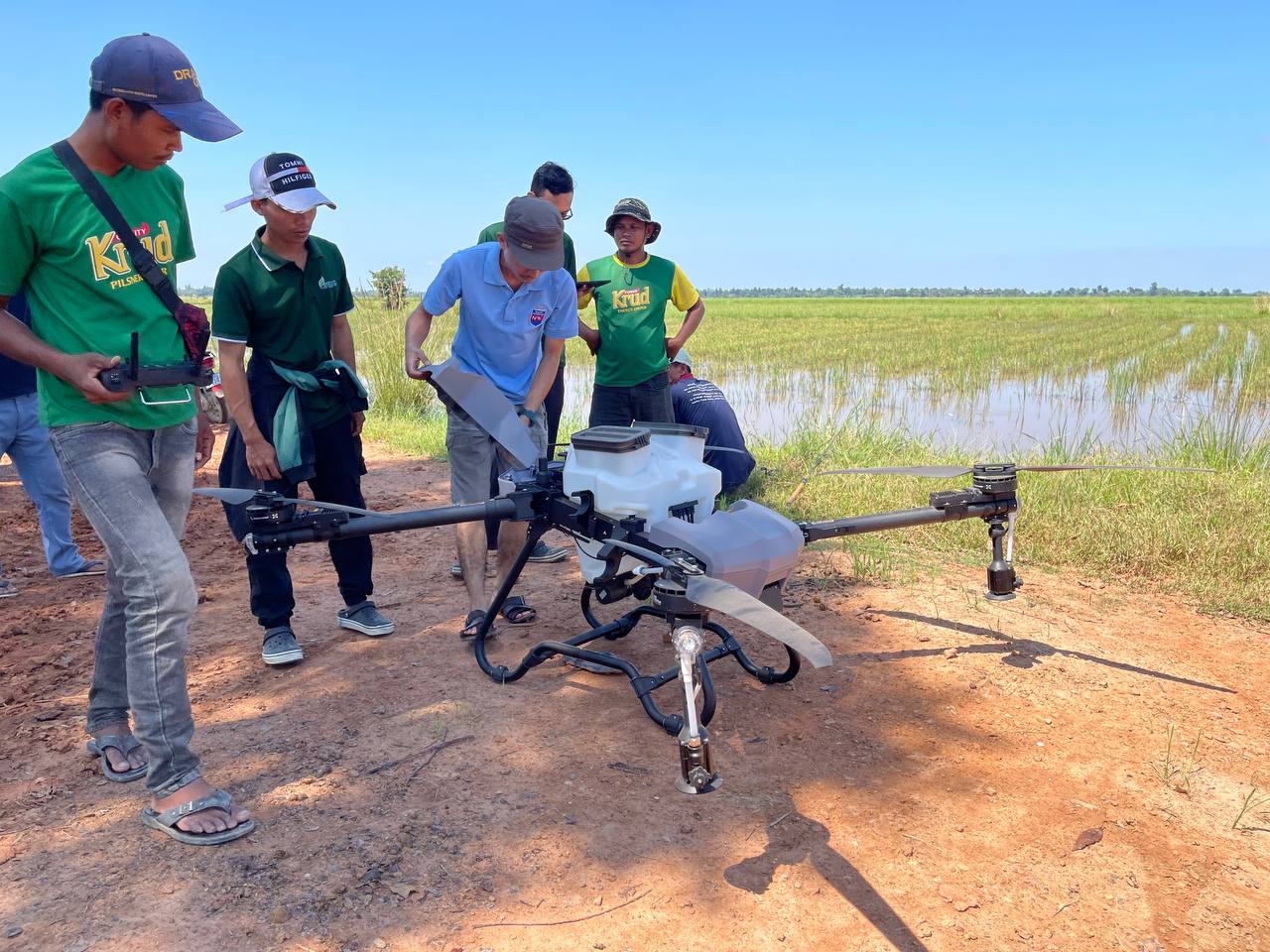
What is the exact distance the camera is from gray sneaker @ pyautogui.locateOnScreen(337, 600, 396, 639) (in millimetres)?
4223

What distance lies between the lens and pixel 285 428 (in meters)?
3.72

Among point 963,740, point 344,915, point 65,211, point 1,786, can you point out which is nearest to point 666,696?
point 963,740

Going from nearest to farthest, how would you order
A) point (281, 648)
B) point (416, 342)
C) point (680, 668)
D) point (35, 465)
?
point (680, 668)
point (281, 648)
point (416, 342)
point (35, 465)

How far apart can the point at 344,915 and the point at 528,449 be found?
165 centimetres

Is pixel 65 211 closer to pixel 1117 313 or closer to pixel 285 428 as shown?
pixel 285 428

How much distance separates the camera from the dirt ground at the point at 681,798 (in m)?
2.35

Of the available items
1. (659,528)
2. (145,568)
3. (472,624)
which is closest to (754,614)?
(659,528)

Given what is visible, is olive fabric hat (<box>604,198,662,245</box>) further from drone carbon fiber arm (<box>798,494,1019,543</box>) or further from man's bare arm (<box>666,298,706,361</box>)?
drone carbon fiber arm (<box>798,494,1019,543</box>)

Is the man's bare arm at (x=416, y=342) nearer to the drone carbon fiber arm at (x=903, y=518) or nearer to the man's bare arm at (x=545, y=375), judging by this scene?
the man's bare arm at (x=545, y=375)

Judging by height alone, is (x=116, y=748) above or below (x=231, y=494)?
below

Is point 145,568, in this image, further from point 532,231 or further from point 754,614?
point 532,231

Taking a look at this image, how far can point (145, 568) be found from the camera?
249cm

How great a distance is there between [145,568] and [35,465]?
3.26m

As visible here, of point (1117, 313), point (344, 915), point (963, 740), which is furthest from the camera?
point (1117, 313)
